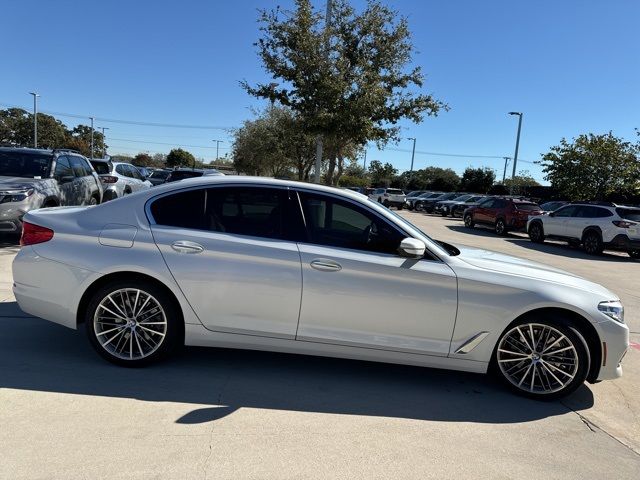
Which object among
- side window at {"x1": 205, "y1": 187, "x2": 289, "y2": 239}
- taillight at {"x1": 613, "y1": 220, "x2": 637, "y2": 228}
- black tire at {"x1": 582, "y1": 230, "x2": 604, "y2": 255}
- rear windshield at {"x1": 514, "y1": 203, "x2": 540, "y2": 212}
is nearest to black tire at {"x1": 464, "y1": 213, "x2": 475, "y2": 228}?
rear windshield at {"x1": 514, "y1": 203, "x2": 540, "y2": 212}

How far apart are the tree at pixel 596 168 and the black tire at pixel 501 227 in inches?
353

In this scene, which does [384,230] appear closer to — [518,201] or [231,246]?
[231,246]

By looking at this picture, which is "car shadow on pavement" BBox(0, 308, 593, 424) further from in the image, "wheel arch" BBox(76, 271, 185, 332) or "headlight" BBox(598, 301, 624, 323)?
"headlight" BBox(598, 301, 624, 323)

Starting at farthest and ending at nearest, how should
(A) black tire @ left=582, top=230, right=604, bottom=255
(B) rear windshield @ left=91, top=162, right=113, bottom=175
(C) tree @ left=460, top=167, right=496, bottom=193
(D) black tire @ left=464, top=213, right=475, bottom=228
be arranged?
(C) tree @ left=460, top=167, right=496, bottom=193, (D) black tire @ left=464, top=213, right=475, bottom=228, (A) black tire @ left=582, top=230, right=604, bottom=255, (B) rear windshield @ left=91, top=162, right=113, bottom=175

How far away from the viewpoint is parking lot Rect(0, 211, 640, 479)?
2.98 m

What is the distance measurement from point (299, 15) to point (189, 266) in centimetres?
1180

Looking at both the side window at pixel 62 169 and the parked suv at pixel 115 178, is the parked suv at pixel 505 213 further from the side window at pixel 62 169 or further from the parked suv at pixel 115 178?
the side window at pixel 62 169

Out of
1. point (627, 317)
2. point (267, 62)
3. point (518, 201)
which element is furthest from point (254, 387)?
point (518, 201)

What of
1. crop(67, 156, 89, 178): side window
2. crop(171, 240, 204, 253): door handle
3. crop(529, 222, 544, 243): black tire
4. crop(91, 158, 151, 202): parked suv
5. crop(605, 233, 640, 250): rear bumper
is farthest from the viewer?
crop(529, 222, 544, 243): black tire

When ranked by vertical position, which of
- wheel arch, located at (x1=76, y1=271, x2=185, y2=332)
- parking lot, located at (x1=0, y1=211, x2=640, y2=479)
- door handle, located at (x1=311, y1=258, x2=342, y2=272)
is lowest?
parking lot, located at (x1=0, y1=211, x2=640, y2=479)

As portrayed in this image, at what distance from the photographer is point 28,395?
11.9 feet

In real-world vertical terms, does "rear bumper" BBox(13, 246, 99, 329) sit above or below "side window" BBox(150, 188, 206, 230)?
below

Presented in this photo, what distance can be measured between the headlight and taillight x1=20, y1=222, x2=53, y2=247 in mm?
4620

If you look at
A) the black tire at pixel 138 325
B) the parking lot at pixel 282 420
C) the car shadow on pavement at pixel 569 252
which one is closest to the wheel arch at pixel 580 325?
the parking lot at pixel 282 420
